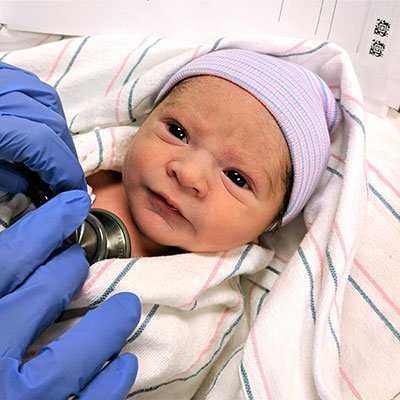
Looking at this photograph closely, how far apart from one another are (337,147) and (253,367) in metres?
0.44

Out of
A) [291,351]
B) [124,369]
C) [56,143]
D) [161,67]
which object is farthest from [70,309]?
[161,67]

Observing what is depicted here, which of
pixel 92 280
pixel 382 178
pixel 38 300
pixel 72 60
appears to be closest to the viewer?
pixel 38 300

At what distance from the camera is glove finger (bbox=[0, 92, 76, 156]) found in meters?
0.87

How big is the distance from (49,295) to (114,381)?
0.15 metres

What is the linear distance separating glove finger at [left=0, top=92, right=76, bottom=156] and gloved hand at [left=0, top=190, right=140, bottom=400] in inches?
5.5

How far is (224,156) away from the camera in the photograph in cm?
93

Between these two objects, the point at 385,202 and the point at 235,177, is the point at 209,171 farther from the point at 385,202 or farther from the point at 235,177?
the point at 385,202

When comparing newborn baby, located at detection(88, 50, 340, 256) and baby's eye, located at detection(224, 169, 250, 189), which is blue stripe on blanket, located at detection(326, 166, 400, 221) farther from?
baby's eye, located at detection(224, 169, 250, 189)

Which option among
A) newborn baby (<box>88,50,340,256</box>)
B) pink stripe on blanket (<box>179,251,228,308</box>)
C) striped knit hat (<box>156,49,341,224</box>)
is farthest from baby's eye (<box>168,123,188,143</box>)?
pink stripe on blanket (<box>179,251,228,308</box>)

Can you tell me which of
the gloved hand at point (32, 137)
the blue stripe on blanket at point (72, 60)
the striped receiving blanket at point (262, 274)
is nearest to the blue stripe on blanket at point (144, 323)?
the striped receiving blanket at point (262, 274)

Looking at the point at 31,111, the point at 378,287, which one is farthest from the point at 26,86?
the point at 378,287

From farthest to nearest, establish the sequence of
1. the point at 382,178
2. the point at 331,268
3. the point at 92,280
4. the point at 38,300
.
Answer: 1. the point at 382,178
2. the point at 331,268
3. the point at 92,280
4. the point at 38,300

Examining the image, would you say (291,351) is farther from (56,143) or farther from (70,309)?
(56,143)

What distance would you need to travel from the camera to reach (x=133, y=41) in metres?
1.17
